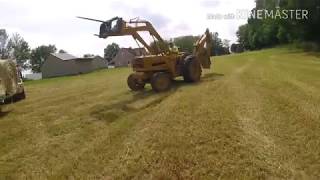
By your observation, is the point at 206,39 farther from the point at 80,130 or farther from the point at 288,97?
the point at 80,130

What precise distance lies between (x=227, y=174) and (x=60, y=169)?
311 cm

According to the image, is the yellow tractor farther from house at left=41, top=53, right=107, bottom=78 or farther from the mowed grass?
house at left=41, top=53, right=107, bottom=78

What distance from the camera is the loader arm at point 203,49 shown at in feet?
74.2

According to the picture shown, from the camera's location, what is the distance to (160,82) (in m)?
18.8

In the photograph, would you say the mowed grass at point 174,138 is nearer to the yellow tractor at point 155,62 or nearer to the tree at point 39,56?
the yellow tractor at point 155,62

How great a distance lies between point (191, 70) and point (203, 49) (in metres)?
2.76

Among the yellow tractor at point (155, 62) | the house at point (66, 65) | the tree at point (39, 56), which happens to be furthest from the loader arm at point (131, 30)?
the tree at point (39, 56)

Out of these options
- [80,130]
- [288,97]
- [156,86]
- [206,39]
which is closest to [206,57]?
[206,39]

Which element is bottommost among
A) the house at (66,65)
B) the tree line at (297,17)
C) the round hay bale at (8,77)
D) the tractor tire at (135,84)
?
the house at (66,65)

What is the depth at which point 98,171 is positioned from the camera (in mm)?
8797

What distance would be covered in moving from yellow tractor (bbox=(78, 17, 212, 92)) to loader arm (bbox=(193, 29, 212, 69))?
3.79ft

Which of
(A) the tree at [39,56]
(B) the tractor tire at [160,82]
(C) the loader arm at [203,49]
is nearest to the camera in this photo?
(B) the tractor tire at [160,82]

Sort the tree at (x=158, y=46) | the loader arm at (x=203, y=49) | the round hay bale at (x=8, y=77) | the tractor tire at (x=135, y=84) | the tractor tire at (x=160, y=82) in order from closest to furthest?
the round hay bale at (x=8, y=77) → the tractor tire at (x=160, y=82) → the tree at (x=158, y=46) → the tractor tire at (x=135, y=84) → the loader arm at (x=203, y=49)

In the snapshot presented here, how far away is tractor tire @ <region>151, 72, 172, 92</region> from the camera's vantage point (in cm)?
1869
